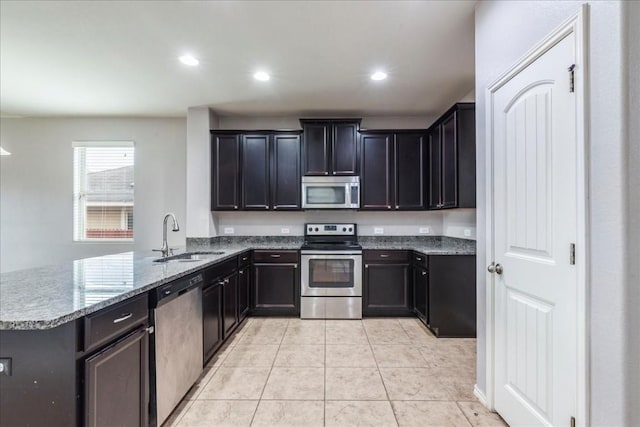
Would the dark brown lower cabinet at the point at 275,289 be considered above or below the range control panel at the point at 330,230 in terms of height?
below

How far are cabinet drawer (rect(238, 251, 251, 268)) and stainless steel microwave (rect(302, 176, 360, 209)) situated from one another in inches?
37.9

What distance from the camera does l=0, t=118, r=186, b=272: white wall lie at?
14.1ft

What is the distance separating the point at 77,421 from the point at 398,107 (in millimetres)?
4098

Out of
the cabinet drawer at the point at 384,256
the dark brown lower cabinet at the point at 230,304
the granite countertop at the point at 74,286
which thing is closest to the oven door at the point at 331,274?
the cabinet drawer at the point at 384,256

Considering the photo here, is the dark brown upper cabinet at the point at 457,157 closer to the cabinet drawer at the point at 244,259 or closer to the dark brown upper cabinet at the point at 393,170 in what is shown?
the dark brown upper cabinet at the point at 393,170

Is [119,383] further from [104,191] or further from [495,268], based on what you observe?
[104,191]

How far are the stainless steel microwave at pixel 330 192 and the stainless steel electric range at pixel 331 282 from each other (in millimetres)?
593

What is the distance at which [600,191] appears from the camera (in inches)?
44.4

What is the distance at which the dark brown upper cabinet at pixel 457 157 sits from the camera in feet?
9.80

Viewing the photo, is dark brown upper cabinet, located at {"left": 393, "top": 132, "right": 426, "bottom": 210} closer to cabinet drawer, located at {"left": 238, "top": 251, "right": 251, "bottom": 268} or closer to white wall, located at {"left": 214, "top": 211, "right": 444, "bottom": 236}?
white wall, located at {"left": 214, "top": 211, "right": 444, "bottom": 236}

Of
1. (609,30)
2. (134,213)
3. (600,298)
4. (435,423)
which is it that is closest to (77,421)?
(435,423)

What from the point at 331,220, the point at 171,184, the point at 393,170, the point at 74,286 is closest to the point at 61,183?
the point at 171,184

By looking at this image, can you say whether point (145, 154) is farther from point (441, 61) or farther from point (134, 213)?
point (441, 61)

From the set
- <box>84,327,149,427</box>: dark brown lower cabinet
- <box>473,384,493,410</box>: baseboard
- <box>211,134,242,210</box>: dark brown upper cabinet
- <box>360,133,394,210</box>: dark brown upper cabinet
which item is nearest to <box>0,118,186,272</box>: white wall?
<box>211,134,242,210</box>: dark brown upper cabinet
